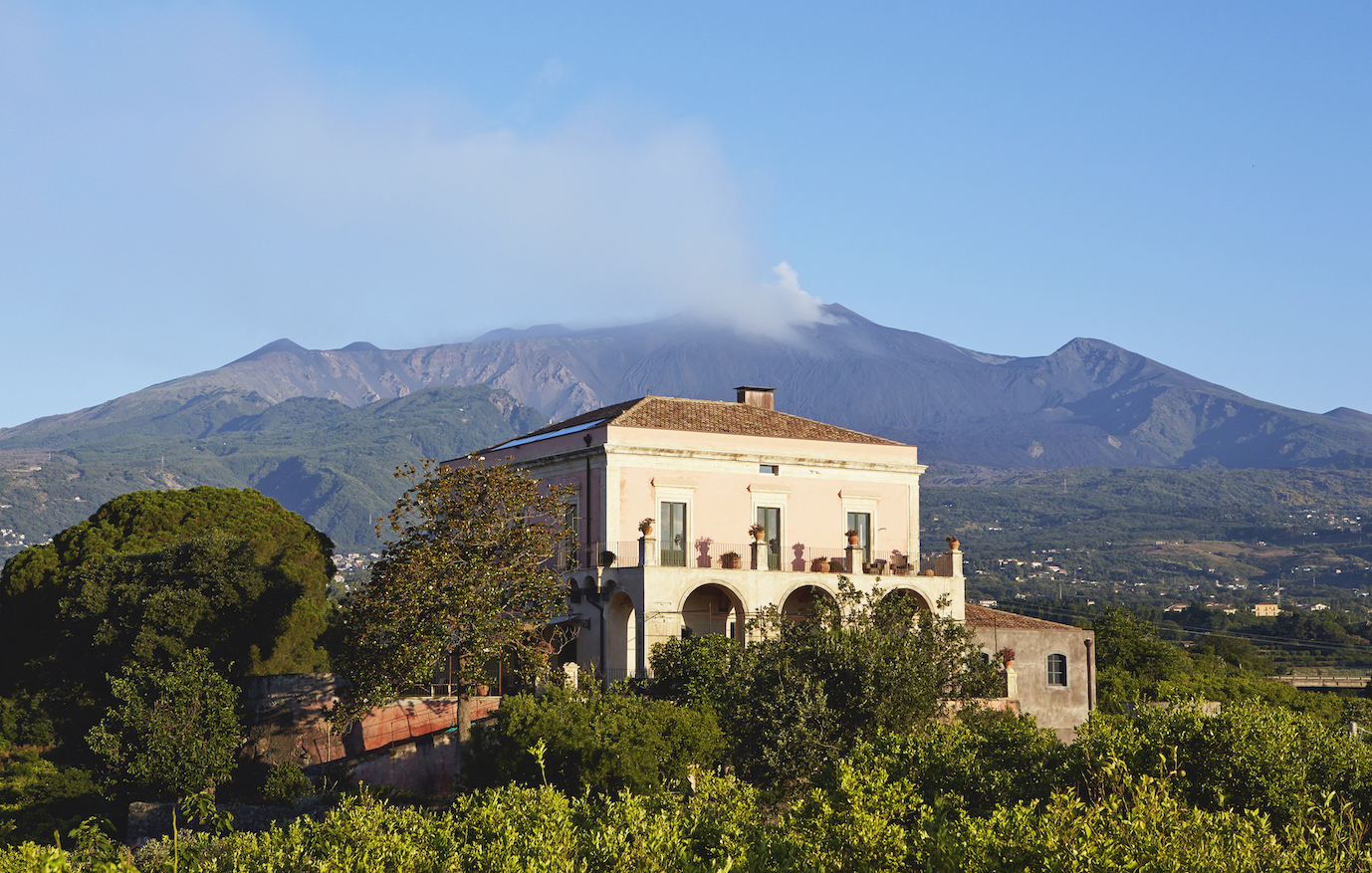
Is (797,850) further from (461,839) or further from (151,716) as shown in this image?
(151,716)

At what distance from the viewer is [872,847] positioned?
14.7 m

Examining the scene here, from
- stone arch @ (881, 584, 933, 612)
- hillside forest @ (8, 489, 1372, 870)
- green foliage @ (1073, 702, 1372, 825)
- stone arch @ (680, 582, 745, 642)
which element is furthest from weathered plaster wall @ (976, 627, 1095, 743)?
green foliage @ (1073, 702, 1372, 825)

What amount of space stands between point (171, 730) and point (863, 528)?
2094cm

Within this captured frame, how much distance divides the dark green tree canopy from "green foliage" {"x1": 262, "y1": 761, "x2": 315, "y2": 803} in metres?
4.49

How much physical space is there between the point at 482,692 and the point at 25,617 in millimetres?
19945

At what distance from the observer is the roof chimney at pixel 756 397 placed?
46062 millimetres

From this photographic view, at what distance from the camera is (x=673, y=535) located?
39344mm

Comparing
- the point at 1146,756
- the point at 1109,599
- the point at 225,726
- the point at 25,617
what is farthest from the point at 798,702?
the point at 1109,599

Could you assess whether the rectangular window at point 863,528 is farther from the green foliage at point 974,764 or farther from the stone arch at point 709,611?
the green foliage at point 974,764

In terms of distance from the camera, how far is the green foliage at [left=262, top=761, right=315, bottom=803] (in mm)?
32469

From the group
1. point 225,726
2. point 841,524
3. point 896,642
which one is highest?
point 841,524

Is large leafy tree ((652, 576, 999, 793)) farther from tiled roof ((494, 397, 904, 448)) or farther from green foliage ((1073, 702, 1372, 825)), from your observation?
tiled roof ((494, 397, 904, 448))

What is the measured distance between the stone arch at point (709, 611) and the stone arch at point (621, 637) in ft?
6.30

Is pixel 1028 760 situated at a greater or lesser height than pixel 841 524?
lesser
